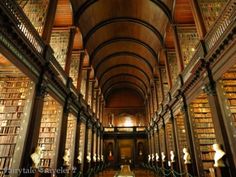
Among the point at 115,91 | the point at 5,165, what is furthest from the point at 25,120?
the point at 115,91

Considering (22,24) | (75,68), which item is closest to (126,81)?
(75,68)

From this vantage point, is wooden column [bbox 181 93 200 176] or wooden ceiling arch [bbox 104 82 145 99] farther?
wooden ceiling arch [bbox 104 82 145 99]

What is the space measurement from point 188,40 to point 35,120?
25.0 feet

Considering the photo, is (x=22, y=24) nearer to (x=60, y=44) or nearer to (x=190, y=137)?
(x=60, y=44)

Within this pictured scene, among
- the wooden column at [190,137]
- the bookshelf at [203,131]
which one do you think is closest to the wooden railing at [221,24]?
the bookshelf at [203,131]

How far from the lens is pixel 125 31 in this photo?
498 inches

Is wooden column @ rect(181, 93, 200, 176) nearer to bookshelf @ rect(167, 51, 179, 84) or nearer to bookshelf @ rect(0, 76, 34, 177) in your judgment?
bookshelf @ rect(167, 51, 179, 84)

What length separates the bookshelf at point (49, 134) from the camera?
22.3ft

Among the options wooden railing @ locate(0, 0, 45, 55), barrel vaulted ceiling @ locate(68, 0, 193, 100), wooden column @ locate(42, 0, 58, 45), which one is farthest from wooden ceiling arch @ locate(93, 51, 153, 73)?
wooden railing @ locate(0, 0, 45, 55)

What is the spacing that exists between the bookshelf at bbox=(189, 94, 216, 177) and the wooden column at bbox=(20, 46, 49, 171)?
207 inches

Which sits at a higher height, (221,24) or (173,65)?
(173,65)

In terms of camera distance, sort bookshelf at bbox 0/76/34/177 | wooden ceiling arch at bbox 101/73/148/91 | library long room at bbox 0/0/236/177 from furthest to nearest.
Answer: wooden ceiling arch at bbox 101/73/148/91 → bookshelf at bbox 0/76/34/177 → library long room at bbox 0/0/236/177

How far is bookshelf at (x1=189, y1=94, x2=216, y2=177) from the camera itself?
21.3 ft

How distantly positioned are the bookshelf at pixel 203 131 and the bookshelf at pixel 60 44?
580 centimetres
